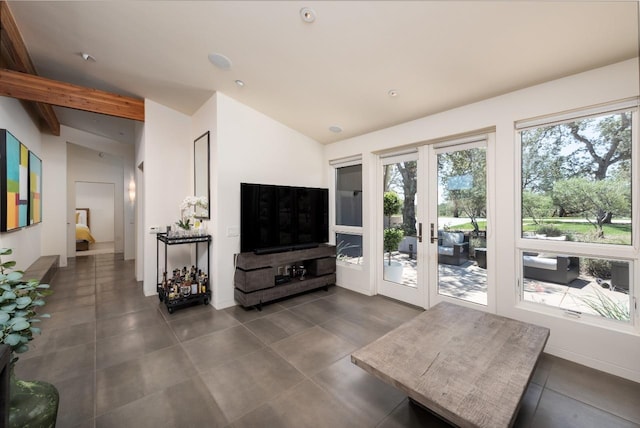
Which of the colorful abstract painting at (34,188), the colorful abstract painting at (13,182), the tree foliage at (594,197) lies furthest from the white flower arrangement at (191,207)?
the tree foliage at (594,197)

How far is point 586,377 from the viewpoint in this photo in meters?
2.04

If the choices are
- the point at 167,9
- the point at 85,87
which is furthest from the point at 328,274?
the point at 85,87

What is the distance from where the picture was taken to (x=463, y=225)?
3.08m

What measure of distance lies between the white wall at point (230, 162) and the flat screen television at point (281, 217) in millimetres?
218

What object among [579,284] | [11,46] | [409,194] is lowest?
[579,284]

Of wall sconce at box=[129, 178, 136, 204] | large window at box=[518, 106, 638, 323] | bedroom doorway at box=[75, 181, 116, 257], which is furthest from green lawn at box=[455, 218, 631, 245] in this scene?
bedroom doorway at box=[75, 181, 116, 257]

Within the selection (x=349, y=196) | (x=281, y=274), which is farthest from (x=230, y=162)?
(x=349, y=196)

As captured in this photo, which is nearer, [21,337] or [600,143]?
[21,337]

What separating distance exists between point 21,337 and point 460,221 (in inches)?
143

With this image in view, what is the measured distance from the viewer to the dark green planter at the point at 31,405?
43.8 inches

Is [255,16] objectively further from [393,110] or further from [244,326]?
[244,326]

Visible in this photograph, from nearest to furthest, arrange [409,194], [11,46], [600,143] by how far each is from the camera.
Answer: [600,143] → [11,46] → [409,194]

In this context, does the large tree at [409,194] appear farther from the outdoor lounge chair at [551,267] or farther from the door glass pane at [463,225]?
the outdoor lounge chair at [551,267]

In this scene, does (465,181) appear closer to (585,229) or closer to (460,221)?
(460,221)
